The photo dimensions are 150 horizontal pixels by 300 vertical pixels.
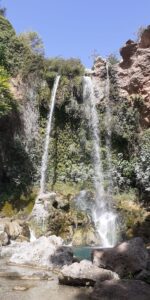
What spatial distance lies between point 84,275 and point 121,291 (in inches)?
57.6

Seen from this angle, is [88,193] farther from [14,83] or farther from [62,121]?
[14,83]

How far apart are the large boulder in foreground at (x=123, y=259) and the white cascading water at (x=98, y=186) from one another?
945 centimetres

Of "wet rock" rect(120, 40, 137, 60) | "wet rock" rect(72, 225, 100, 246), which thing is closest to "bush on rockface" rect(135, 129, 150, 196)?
"wet rock" rect(72, 225, 100, 246)

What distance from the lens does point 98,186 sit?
23.6 m

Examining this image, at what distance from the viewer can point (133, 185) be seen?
2403 cm

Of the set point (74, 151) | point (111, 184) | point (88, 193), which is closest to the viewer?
point (88, 193)

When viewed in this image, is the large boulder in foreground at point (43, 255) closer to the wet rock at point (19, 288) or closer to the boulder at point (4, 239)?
the wet rock at point (19, 288)

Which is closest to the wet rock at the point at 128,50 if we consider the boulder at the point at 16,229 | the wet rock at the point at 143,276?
the boulder at the point at 16,229

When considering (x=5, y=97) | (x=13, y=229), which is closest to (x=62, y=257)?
(x=13, y=229)

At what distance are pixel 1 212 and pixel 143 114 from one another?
407 inches

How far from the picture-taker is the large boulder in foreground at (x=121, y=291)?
745cm

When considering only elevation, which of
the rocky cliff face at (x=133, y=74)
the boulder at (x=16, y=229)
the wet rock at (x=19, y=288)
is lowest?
the wet rock at (x=19, y=288)

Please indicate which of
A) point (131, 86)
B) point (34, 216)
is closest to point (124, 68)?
point (131, 86)

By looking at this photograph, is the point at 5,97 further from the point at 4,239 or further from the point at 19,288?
the point at 19,288
